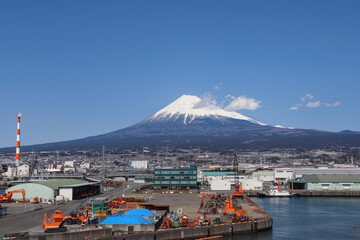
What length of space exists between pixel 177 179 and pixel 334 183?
20.2 metres

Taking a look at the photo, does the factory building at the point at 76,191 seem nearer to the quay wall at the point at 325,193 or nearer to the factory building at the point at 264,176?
the quay wall at the point at 325,193

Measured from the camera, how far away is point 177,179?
55438 mm

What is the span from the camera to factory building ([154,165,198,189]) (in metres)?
Answer: 55.3

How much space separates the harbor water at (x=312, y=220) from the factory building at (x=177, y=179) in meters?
13.3

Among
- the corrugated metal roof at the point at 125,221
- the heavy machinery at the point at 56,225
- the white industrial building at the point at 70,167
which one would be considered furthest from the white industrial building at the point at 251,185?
the white industrial building at the point at 70,167

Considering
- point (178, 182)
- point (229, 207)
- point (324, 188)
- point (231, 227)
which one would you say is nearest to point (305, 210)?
point (229, 207)

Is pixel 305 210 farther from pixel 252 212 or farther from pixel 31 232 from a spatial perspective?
pixel 31 232

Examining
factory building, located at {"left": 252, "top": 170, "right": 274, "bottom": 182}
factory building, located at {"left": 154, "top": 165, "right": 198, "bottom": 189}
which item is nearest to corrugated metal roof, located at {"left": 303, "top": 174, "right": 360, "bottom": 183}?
factory building, located at {"left": 252, "top": 170, "right": 274, "bottom": 182}

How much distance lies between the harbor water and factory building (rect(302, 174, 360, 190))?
823cm

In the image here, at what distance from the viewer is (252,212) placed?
A: 31.6 meters

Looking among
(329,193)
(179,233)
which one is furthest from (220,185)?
(179,233)

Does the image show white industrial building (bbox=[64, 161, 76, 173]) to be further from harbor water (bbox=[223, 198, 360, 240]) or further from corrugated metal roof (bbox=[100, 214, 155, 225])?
corrugated metal roof (bbox=[100, 214, 155, 225])

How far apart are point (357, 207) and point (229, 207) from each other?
16897 millimetres

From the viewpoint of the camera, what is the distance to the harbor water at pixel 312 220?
2584 centimetres
